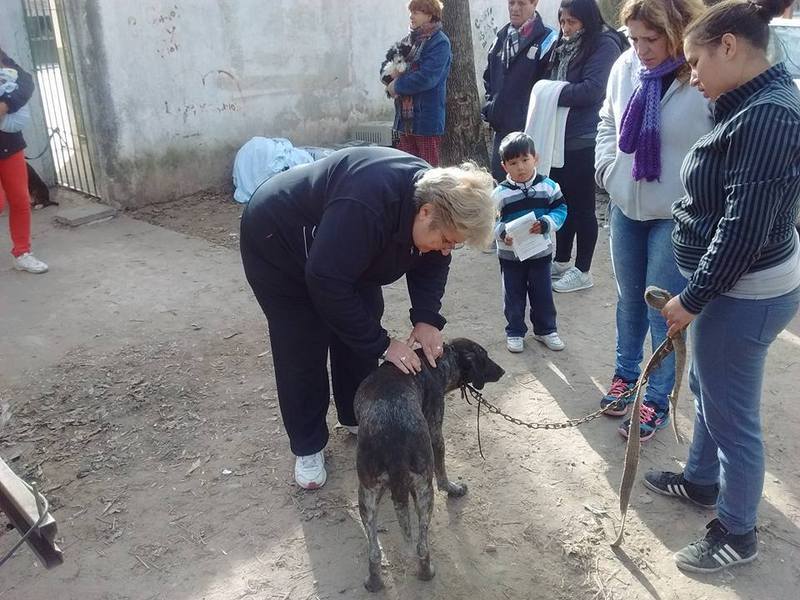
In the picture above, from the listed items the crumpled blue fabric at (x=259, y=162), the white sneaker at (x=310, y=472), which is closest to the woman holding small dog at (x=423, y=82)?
the crumpled blue fabric at (x=259, y=162)

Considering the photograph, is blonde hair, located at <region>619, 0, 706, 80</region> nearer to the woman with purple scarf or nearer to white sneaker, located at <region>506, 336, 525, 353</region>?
the woman with purple scarf

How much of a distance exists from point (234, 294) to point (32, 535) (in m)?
3.68

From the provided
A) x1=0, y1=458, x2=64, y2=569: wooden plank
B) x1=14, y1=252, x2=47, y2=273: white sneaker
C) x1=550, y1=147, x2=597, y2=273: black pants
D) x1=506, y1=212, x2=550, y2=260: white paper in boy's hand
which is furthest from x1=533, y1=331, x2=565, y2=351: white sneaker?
x1=14, y1=252, x2=47, y2=273: white sneaker

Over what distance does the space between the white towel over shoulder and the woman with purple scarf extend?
1511 mm

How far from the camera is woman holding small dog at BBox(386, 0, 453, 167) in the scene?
644 cm

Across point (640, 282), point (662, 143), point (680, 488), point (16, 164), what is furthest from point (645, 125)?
point (16, 164)

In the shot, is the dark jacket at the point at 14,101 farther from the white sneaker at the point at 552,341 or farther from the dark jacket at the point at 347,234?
the white sneaker at the point at 552,341

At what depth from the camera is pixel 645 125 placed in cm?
317

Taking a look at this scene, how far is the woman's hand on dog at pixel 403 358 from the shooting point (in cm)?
292

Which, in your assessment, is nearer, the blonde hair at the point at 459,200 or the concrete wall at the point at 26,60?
the blonde hair at the point at 459,200

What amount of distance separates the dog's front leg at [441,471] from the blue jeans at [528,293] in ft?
5.13

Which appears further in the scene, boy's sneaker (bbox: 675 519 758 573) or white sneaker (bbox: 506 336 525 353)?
white sneaker (bbox: 506 336 525 353)

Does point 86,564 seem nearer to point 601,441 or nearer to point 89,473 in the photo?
point 89,473

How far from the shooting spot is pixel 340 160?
9.09 ft
